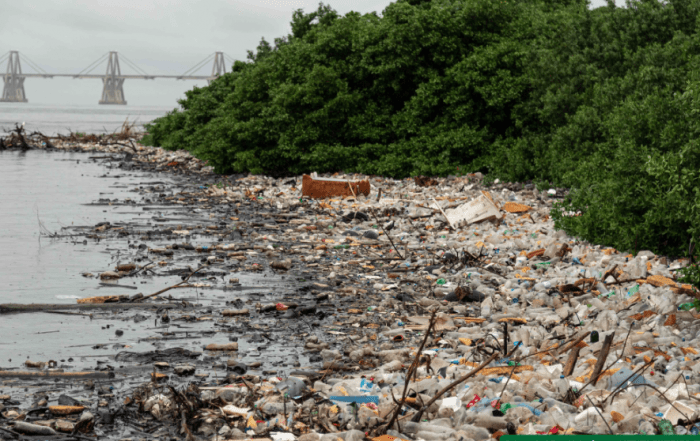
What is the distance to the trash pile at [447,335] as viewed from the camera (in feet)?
14.5

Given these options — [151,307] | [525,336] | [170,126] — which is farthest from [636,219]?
[170,126]

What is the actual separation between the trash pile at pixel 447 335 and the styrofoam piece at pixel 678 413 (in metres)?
0.01

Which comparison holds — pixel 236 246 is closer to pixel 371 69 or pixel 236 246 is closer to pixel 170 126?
pixel 371 69

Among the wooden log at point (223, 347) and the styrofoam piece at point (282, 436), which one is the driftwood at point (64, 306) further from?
the styrofoam piece at point (282, 436)

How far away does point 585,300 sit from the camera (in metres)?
7.05

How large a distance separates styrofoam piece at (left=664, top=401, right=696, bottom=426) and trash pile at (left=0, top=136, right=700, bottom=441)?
0.01 metres

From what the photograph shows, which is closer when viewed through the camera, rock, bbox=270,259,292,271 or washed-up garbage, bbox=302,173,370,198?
rock, bbox=270,259,292,271

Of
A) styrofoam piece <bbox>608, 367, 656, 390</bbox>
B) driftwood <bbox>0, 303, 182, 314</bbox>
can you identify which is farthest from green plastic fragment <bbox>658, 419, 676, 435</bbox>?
driftwood <bbox>0, 303, 182, 314</bbox>

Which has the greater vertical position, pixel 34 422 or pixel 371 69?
pixel 371 69

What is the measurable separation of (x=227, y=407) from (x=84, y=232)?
8.41 meters

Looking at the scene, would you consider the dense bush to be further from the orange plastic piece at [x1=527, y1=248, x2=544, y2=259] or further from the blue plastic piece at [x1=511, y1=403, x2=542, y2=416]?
the blue plastic piece at [x1=511, y1=403, x2=542, y2=416]

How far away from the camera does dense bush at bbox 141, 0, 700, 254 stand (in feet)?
44.2

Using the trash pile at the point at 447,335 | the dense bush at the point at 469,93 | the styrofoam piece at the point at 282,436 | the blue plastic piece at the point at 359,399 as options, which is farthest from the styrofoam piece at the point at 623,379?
the dense bush at the point at 469,93

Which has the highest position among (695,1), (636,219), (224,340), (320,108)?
(695,1)
